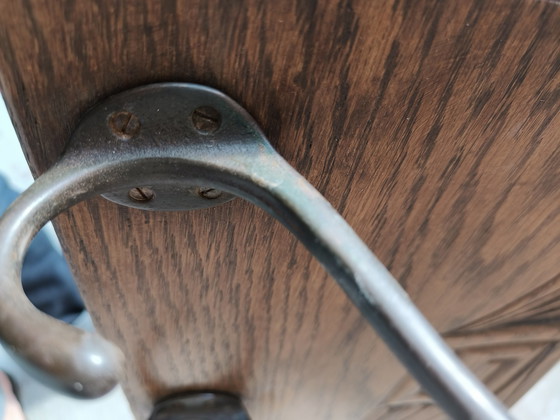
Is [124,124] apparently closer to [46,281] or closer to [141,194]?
[141,194]

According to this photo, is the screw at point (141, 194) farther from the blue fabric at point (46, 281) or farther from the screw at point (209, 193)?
the blue fabric at point (46, 281)

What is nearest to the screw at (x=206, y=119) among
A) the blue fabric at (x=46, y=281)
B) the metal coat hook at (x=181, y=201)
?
the metal coat hook at (x=181, y=201)

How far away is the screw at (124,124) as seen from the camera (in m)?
0.17

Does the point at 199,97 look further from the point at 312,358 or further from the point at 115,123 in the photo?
the point at 312,358

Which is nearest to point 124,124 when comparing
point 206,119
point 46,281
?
point 206,119

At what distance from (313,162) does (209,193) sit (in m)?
0.04

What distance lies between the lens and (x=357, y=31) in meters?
0.16

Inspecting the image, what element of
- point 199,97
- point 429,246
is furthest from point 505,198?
point 199,97

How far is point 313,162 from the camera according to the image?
0.20 metres

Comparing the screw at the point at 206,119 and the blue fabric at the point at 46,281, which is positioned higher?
the screw at the point at 206,119

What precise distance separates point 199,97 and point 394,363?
303mm

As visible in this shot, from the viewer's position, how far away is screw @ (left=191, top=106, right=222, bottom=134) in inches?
6.8

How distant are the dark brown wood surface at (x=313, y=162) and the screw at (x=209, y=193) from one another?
0.01 m

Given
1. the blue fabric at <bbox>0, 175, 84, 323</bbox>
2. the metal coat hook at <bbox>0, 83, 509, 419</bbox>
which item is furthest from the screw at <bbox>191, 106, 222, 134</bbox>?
the blue fabric at <bbox>0, 175, 84, 323</bbox>
